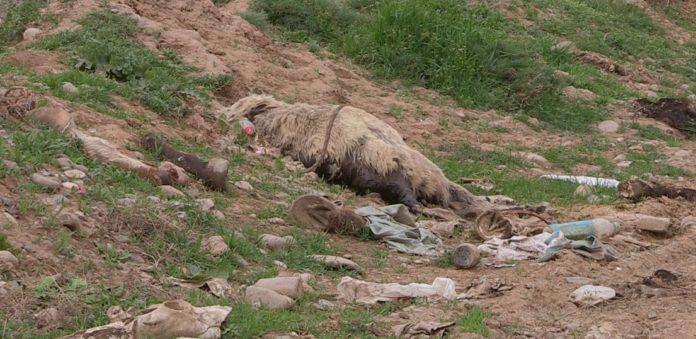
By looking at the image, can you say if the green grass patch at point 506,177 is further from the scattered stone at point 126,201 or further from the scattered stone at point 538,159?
the scattered stone at point 126,201

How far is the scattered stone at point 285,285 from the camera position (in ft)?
17.1

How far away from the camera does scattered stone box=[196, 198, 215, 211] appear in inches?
250

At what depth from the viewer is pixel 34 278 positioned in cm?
473

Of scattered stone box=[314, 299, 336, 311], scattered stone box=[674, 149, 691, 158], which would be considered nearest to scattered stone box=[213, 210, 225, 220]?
scattered stone box=[314, 299, 336, 311]

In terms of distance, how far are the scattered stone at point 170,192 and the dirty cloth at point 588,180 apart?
420 centimetres

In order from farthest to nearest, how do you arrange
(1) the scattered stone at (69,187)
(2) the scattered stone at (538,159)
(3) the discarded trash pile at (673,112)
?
1. (3) the discarded trash pile at (673,112)
2. (2) the scattered stone at (538,159)
3. (1) the scattered stone at (69,187)

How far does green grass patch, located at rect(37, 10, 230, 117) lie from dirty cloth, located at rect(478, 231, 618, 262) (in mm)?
3212

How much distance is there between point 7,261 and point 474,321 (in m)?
2.18

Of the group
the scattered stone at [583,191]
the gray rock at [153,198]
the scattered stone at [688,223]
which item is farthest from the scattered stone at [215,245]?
the scattered stone at [583,191]

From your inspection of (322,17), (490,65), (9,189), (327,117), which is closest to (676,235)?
(327,117)

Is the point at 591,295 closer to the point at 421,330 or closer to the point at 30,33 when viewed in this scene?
the point at 421,330

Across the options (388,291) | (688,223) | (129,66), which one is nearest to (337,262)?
(388,291)

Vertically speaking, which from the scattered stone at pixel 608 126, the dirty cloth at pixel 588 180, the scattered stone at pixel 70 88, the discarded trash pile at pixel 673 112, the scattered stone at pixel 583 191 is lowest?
the scattered stone at pixel 608 126

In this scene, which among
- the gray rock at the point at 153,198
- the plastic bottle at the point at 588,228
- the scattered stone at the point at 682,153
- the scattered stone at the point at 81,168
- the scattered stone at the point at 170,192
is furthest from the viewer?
the scattered stone at the point at 682,153
